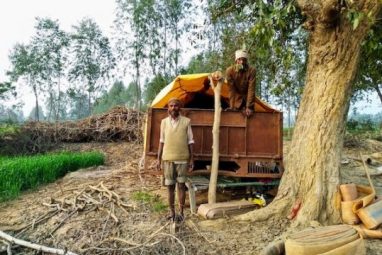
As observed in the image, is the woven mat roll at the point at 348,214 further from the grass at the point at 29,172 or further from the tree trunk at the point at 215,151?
the grass at the point at 29,172

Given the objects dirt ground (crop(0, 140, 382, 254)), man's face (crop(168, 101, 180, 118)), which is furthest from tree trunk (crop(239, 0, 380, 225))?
man's face (crop(168, 101, 180, 118))

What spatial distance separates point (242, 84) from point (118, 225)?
3.28 meters

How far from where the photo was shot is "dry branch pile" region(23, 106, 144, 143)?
18.4 meters

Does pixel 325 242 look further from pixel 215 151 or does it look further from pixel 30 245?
pixel 30 245

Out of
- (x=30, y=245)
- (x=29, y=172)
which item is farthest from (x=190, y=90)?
(x=29, y=172)

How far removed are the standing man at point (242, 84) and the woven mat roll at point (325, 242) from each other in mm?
2794

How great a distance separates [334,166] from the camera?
6.42 meters

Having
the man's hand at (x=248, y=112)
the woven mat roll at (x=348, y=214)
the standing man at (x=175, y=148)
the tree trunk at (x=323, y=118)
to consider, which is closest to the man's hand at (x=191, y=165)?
the standing man at (x=175, y=148)

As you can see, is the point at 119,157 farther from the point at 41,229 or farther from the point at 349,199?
the point at 349,199

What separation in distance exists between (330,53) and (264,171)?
2.44 metres

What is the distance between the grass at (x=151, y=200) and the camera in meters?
7.36

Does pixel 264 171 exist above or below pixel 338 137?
below

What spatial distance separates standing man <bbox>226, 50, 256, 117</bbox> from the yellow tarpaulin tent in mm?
409

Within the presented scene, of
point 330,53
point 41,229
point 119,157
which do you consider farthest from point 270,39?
point 119,157
